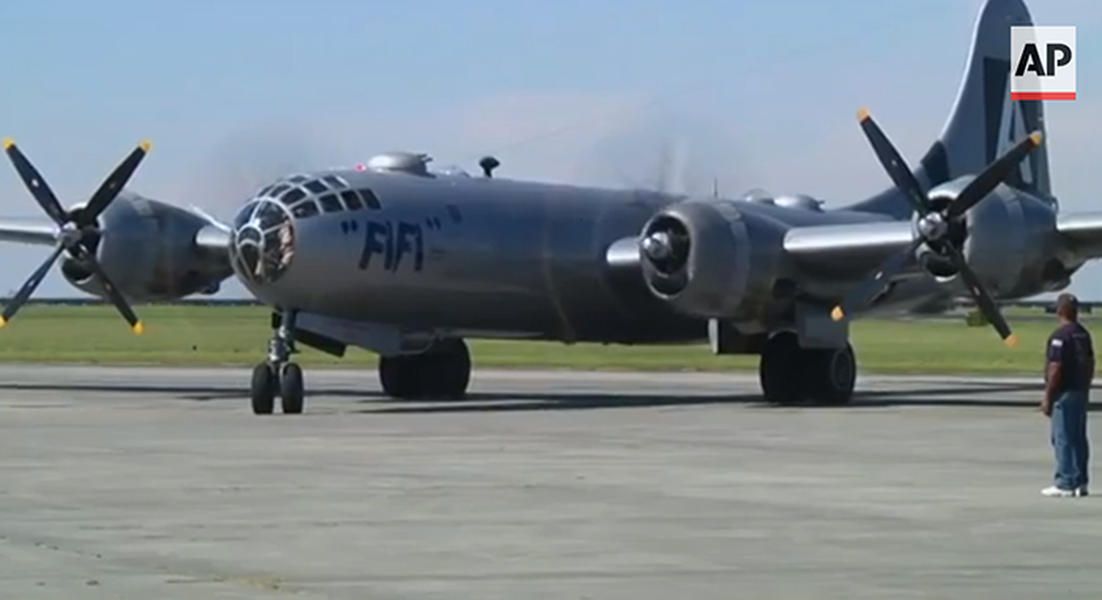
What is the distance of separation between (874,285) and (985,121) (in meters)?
7.00

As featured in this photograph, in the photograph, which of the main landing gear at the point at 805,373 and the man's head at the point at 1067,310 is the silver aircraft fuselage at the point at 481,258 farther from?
the man's head at the point at 1067,310

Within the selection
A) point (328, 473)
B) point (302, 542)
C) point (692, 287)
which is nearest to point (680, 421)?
point (692, 287)

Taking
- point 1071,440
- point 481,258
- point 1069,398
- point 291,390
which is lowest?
point 291,390

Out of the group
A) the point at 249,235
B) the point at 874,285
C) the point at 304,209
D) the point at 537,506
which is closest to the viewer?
the point at 537,506

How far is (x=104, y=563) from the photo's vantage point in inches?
495

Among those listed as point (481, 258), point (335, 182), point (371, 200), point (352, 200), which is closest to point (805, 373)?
point (481, 258)

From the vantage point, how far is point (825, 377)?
33.9m

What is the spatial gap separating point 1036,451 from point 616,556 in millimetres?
10876

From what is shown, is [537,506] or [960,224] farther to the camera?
[960,224]

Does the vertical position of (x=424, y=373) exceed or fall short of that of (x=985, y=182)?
it falls short

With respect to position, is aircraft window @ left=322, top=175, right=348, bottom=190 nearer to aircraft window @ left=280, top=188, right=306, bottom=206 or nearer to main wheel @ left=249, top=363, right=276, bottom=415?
aircraft window @ left=280, top=188, right=306, bottom=206

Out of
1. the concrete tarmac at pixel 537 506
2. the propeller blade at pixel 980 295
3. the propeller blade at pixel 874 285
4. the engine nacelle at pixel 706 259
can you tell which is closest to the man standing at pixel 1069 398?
the concrete tarmac at pixel 537 506

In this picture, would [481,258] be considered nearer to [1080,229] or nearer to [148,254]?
[148,254]

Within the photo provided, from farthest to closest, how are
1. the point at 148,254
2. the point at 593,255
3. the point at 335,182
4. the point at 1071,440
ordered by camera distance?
the point at 148,254 → the point at 593,255 → the point at 335,182 → the point at 1071,440
